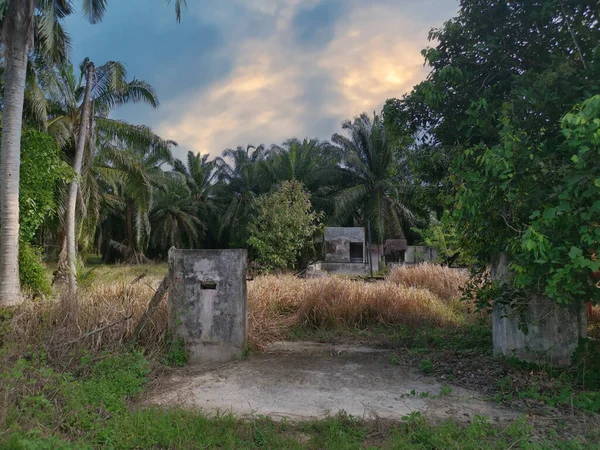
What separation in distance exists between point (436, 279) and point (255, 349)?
21.6 ft

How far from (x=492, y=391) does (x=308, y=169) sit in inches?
969

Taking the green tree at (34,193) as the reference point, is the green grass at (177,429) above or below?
below

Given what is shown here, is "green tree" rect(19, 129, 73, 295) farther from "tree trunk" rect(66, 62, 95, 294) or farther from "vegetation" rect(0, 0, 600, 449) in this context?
"tree trunk" rect(66, 62, 95, 294)

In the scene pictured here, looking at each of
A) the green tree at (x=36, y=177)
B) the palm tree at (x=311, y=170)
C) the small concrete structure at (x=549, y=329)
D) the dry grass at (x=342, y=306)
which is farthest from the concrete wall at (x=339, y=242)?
the small concrete structure at (x=549, y=329)

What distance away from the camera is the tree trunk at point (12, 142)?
9.84 meters

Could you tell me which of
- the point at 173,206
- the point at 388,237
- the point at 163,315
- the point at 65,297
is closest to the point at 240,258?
the point at 163,315

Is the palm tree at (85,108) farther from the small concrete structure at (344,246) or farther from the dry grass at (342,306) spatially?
the small concrete structure at (344,246)

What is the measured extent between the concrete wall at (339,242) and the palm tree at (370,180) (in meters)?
3.17

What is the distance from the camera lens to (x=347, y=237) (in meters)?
22.9

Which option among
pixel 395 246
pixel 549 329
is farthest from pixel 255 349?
pixel 395 246

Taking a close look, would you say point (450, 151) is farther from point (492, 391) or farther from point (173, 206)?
point (173, 206)

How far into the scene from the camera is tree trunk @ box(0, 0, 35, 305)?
984 cm

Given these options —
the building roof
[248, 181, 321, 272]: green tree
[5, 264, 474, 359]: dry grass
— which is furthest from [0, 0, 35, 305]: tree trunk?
the building roof

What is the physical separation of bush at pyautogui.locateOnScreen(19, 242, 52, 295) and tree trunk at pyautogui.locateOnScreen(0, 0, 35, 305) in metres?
1.52
